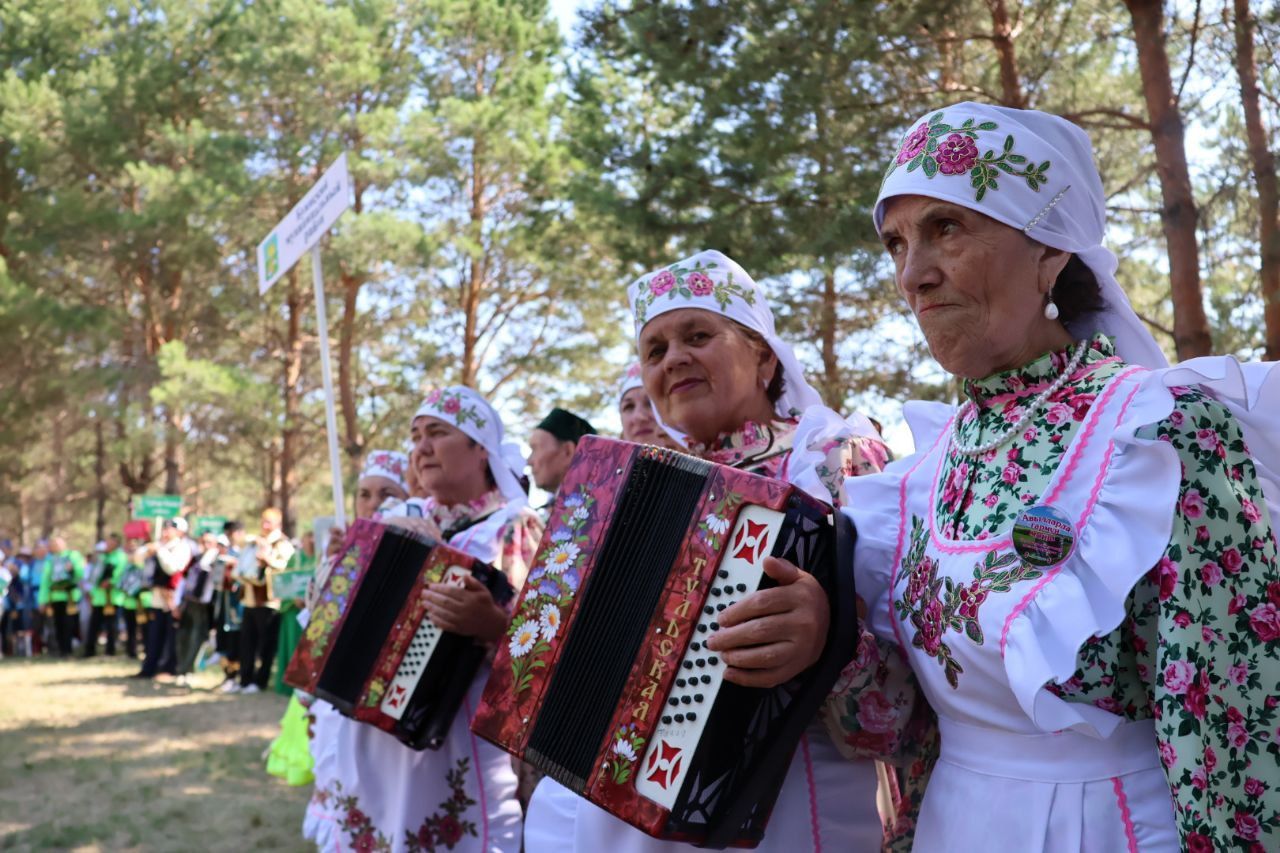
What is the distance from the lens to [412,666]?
10.9 ft

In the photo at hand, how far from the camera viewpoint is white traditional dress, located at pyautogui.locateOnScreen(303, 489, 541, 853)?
3.66 m

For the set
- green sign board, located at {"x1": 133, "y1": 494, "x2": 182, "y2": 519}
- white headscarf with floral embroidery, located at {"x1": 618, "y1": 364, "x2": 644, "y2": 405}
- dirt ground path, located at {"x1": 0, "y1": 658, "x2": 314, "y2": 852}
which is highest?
white headscarf with floral embroidery, located at {"x1": 618, "y1": 364, "x2": 644, "y2": 405}

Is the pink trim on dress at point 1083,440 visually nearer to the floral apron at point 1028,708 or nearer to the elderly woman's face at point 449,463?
the floral apron at point 1028,708

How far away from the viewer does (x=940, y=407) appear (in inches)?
81.9

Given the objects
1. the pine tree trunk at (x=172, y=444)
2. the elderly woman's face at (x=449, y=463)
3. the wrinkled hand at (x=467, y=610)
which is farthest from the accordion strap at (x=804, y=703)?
the pine tree trunk at (x=172, y=444)

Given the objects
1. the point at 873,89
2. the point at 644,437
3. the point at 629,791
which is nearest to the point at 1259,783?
the point at 629,791

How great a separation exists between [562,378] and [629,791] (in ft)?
66.4

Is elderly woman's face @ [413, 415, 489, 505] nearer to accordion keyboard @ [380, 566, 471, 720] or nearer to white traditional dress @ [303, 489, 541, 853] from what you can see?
white traditional dress @ [303, 489, 541, 853]

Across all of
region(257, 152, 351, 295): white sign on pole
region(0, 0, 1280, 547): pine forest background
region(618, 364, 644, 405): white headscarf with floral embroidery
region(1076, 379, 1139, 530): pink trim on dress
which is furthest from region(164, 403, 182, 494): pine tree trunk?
region(1076, 379, 1139, 530): pink trim on dress

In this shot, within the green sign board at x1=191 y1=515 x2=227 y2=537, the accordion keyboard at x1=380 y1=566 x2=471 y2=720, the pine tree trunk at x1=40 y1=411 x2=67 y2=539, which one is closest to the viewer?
the accordion keyboard at x1=380 y1=566 x2=471 y2=720

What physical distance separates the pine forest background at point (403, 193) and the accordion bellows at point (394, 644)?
15.8 ft

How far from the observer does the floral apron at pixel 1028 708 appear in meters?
1.43

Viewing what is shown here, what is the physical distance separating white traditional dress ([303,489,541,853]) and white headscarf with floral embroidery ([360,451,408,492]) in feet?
8.25

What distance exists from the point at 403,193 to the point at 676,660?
67.0 feet
